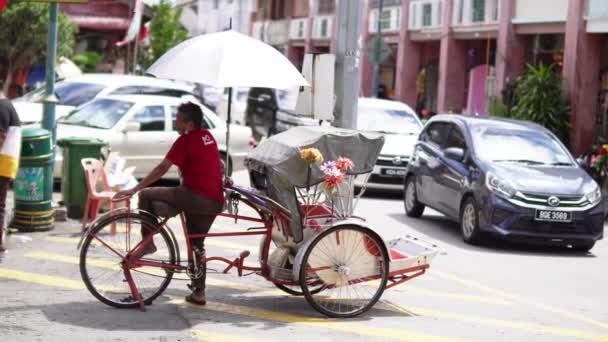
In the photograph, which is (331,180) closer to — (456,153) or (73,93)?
(456,153)

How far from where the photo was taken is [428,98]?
1499 inches

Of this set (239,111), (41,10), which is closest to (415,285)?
(41,10)

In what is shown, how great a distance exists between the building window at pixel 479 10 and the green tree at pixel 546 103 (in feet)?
20.0

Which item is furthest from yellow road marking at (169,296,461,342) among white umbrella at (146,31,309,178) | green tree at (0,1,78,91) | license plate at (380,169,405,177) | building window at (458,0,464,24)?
building window at (458,0,464,24)

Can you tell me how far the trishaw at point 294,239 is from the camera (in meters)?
8.80

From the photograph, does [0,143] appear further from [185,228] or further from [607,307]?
[607,307]

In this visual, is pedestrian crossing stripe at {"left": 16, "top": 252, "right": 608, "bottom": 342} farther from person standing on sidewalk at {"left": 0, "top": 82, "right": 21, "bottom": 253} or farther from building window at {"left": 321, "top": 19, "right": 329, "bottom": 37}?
building window at {"left": 321, "top": 19, "right": 329, "bottom": 37}

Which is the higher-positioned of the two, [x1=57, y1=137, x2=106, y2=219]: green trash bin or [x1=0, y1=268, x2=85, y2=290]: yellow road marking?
[x1=57, y1=137, x2=106, y2=219]: green trash bin

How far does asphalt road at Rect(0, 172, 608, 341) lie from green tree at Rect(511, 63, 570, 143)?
41.0 ft

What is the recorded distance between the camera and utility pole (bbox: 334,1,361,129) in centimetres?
1223

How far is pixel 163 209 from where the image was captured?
28.9ft

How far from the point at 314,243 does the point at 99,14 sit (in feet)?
107

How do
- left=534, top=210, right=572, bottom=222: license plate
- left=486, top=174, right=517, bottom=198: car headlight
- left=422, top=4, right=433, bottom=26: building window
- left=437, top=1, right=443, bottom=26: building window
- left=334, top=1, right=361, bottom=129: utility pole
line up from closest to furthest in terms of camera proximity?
left=334, top=1, right=361, bottom=129: utility pole → left=534, top=210, right=572, bottom=222: license plate → left=486, top=174, right=517, bottom=198: car headlight → left=437, top=1, right=443, bottom=26: building window → left=422, top=4, right=433, bottom=26: building window

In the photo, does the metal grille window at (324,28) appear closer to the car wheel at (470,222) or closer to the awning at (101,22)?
the awning at (101,22)
